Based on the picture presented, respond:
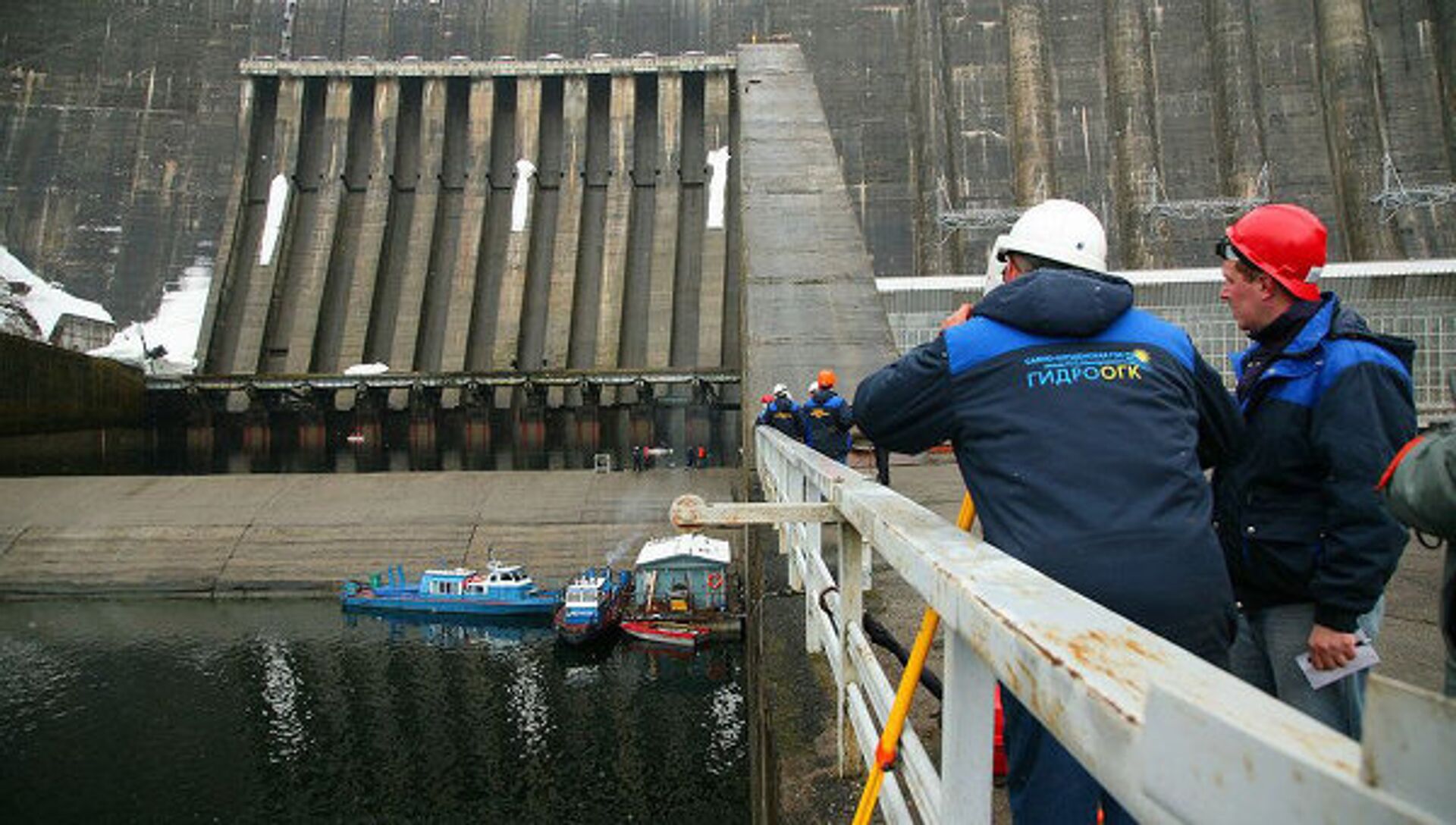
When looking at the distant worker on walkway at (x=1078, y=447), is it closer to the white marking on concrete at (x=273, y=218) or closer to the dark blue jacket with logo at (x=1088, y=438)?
the dark blue jacket with logo at (x=1088, y=438)

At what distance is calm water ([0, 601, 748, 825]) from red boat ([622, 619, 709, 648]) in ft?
0.80

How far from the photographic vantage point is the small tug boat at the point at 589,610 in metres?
13.7

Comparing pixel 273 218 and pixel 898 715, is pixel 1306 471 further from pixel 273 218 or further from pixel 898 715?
pixel 273 218

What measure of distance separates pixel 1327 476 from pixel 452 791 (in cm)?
865

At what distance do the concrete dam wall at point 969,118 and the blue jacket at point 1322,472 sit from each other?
2245 cm

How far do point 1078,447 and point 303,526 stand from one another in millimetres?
19925

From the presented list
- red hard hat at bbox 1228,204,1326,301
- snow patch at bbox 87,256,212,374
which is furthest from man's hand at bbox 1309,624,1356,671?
snow patch at bbox 87,256,212,374

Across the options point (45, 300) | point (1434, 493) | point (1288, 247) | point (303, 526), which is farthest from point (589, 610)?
point (45, 300)

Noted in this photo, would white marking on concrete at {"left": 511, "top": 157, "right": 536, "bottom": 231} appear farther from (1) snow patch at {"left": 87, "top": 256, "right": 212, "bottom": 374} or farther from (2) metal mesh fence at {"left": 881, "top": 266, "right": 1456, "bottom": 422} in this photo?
(2) metal mesh fence at {"left": 881, "top": 266, "right": 1456, "bottom": 422}

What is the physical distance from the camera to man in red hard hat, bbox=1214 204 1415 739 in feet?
6.11

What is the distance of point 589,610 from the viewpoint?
45.6ft

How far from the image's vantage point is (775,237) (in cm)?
1333

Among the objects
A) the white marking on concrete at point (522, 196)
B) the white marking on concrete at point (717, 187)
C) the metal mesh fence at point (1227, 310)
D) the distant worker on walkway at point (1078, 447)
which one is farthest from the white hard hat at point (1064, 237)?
the white marking on concrete at point (522, 196)

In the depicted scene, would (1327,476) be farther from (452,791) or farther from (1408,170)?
(1408,170)
